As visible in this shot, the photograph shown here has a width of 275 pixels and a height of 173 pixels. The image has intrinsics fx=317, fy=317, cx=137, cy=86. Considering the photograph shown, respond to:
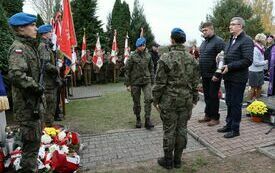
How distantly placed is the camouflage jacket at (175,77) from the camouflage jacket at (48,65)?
2.79 meters

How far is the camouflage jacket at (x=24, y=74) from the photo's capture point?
4027mm

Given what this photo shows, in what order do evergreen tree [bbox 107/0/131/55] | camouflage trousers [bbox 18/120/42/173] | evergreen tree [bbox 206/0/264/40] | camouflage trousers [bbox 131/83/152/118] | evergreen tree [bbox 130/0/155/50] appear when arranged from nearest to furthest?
1. camouflage trousers [bbox 18/120/42/173]
2. camouflage trousers [bbox 131/83/152/118]
3. evergreen tree [bbox 107/0/131/55]
4. evergreen tree [bbox 206/0/264/40]
5. evergreen tree [bbox 130/0/155/50]

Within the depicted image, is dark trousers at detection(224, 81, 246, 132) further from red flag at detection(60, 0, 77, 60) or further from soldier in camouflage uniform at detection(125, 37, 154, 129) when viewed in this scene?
red flag at detection(60, 0, 77, 60)

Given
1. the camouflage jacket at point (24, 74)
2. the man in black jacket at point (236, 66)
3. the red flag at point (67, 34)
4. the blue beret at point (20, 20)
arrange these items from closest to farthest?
the camouflage jacket at point (24, 74) → the blue beret at point (20, 20) → the man in black jacket at point (236, 66) → the red flag at point (67, 34)

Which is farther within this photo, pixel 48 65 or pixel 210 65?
pixel 210 65

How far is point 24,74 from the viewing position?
13.2 feet

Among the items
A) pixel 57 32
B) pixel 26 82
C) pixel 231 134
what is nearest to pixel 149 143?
pixel 231 134

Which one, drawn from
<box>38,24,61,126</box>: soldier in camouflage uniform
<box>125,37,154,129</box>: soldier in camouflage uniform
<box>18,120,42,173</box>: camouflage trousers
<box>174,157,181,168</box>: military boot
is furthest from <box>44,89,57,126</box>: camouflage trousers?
<box>174,157,181,168</box>: military boot

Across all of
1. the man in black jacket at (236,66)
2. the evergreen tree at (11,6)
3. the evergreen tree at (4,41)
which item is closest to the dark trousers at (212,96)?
the man in black jacket at (236,66)

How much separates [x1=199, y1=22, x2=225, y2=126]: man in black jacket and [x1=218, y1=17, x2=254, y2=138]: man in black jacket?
18.6 inches

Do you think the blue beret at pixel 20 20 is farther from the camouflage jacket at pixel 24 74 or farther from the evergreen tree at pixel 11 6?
the evergreen tree at pixel 11 6

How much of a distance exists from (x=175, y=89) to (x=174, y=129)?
0.63 m

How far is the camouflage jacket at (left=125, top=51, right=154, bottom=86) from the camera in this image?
7.45m

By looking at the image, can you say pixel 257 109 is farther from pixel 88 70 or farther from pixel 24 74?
pixel 88 70
